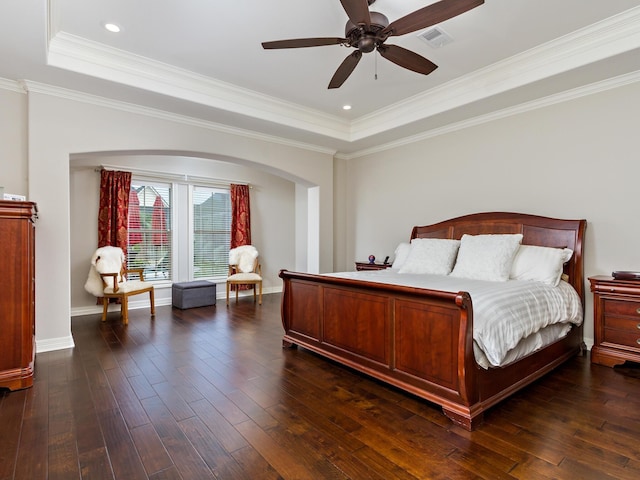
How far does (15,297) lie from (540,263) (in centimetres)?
455

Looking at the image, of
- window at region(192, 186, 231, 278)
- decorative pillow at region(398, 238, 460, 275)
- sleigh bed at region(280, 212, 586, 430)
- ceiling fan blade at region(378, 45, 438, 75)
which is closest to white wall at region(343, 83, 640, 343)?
sleigh bed at region(280, 212, 586, 430)

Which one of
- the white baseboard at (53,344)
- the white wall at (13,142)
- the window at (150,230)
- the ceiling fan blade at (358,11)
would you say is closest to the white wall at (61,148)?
the white baseboard at (53,344)

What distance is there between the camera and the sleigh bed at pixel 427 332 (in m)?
2.16

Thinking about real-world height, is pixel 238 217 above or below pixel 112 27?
below

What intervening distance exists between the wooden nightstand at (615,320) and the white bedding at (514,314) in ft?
0.57

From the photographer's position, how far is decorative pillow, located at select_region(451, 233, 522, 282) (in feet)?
10.8

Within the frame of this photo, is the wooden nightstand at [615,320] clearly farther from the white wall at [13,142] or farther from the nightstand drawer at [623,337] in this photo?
the white wall at [13,142]

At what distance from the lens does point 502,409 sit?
2328 mm

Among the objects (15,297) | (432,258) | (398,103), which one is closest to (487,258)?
(432,258)

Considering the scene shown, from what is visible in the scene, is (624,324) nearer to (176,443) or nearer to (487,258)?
(487,258)

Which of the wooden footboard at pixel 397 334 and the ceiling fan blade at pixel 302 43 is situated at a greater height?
the ceiling fan blade at pixel 302 43

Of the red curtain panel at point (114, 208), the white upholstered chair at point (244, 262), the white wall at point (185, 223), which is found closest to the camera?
the white wall at point (185, 223)

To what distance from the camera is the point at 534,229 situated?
12.4 ft

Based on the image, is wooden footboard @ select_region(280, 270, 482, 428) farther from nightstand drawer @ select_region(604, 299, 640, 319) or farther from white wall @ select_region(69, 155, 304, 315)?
white wall @ select_region(69, 155, 304, 315)
